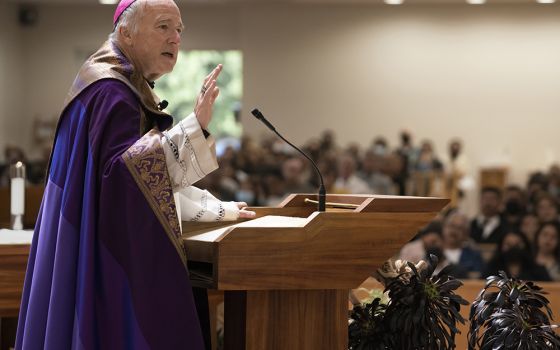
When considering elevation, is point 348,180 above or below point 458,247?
above

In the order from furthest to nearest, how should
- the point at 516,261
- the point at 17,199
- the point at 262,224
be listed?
the point at 516,261, the point at 17,199, the point at 262,224

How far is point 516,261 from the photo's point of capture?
651 centimetres

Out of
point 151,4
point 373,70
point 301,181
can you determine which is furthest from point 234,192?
point 151,4

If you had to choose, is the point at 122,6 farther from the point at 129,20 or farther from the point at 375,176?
the point at 375,176

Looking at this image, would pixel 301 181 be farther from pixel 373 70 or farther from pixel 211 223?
pixel 211 223

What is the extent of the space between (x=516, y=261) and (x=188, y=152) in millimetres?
4386

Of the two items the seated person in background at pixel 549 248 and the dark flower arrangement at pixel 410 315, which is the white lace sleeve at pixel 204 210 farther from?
the seated person in background at pixel 549 248

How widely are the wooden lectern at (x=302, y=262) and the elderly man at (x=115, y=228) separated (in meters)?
0.14

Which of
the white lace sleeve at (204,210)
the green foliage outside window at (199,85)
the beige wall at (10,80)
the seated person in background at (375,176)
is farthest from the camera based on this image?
the green foliage outside window at (199,85)

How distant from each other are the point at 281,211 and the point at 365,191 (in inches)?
320

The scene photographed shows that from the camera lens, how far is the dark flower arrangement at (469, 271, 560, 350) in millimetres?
3080

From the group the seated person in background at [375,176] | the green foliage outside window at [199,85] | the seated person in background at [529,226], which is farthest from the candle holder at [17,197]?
the green foliage outside window at [199,85]

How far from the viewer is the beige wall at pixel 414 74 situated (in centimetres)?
1573

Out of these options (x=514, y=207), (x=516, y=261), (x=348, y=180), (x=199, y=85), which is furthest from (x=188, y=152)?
(x=199, y=85)
